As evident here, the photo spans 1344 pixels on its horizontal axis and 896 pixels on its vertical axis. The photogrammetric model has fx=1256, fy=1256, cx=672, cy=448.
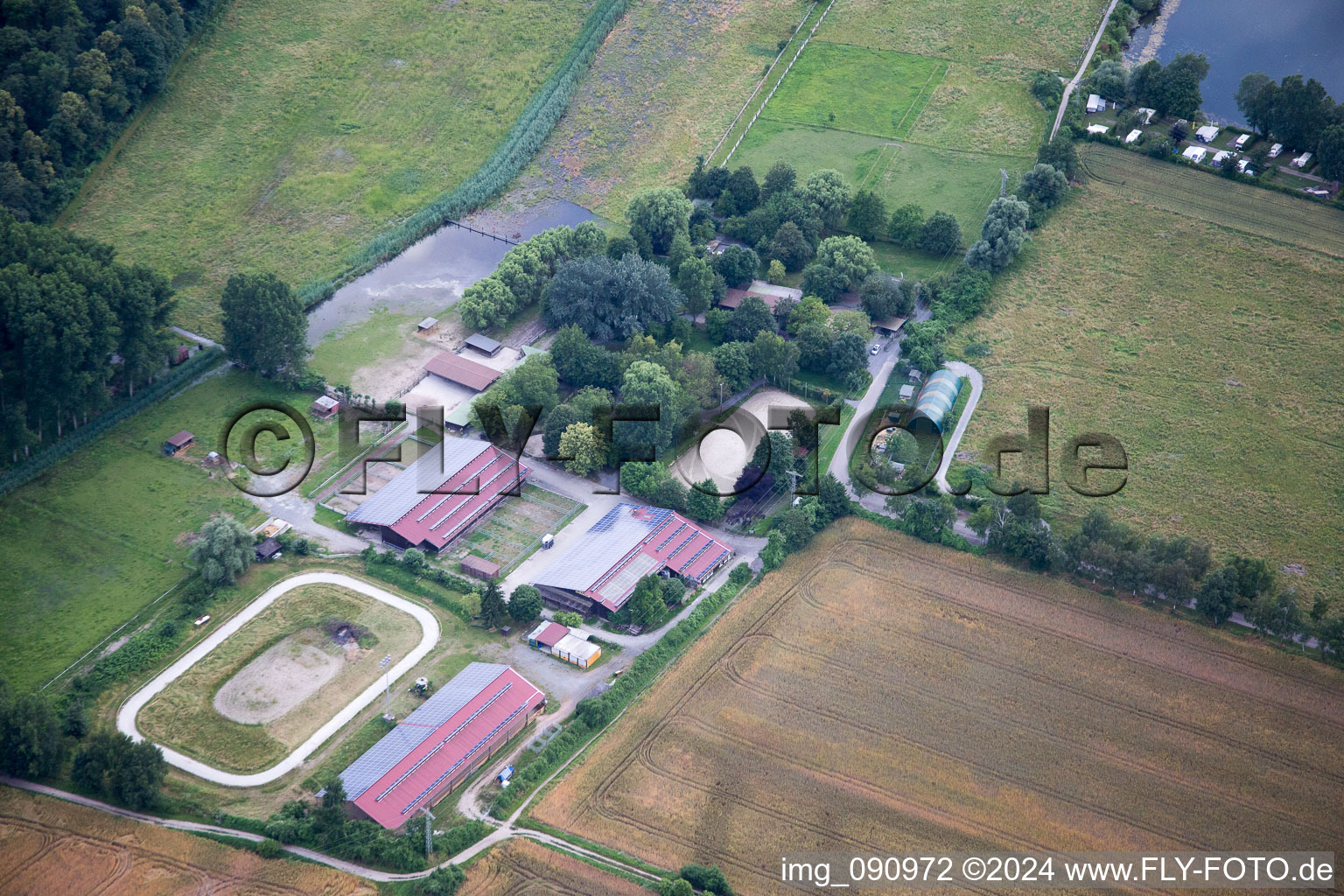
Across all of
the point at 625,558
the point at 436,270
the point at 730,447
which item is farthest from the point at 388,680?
the point at 436,270

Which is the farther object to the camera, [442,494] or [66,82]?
[66,82]

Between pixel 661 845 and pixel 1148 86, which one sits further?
pixel 1148 86

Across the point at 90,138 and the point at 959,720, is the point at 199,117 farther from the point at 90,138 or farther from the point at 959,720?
the point at 959,720

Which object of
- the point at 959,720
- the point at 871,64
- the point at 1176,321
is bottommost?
the point at 959,720

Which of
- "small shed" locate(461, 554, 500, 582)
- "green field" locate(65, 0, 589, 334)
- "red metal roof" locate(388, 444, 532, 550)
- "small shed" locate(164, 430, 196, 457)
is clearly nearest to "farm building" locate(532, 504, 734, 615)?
"small shed" locate(461, 554, 500, 582)

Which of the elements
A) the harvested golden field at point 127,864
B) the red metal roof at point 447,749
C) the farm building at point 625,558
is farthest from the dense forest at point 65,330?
the red metal roof at point 447,749

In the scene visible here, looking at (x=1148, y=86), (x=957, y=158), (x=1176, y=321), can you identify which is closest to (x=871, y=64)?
(x=957, y=158)

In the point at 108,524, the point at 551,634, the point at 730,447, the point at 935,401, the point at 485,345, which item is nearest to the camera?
the point at 551,634

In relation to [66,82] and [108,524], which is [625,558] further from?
[66,82]

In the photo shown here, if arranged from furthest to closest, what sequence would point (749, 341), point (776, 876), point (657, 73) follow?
point (657, 73)
point (749, 341)
point (776, 876)
